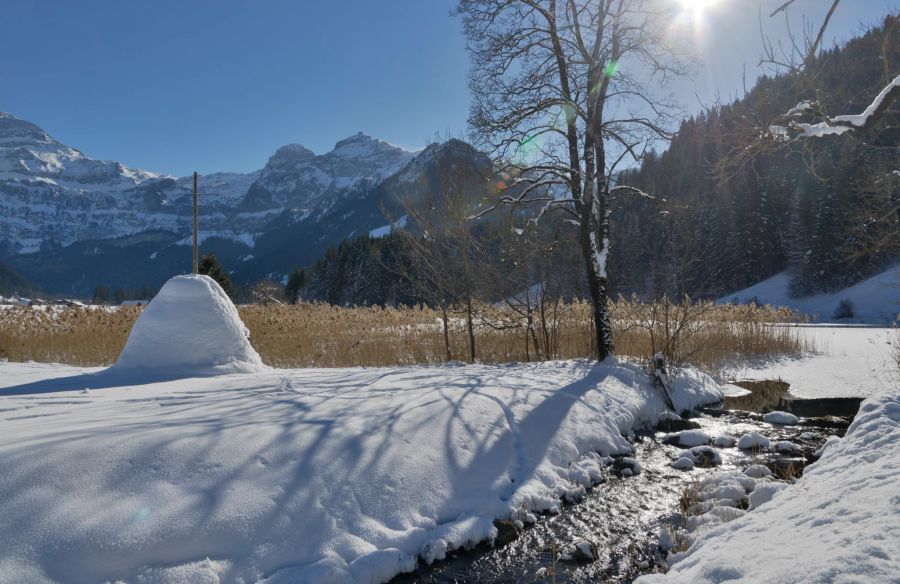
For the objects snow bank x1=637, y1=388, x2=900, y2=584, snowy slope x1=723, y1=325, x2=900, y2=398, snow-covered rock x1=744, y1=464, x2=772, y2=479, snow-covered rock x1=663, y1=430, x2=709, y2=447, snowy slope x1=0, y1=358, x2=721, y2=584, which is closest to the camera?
snow bank x1=637, y1=388, x2=900, y2=584

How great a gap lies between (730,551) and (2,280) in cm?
25095

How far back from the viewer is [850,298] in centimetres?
3772

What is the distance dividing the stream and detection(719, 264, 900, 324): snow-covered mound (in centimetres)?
2635

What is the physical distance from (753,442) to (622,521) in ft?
10.4

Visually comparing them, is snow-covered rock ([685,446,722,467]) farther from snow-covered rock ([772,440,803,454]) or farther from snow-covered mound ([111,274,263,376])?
snow-covered mound ([111,274,263,376])

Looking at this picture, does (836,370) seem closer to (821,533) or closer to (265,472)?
(821,533)

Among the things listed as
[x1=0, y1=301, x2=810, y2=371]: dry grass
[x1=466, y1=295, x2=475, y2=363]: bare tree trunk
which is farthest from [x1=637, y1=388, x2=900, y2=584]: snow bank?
[x1=466, y1=295, x2=475, y2=363]: bare tree trunk

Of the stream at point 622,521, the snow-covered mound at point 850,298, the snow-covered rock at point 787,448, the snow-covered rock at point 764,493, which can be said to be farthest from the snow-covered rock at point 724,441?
the snow-covered mound at point 850,298

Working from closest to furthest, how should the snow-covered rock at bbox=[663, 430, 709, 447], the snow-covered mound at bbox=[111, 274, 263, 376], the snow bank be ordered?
the snow bank
the snow-covered rock at bbox=[663, 430, 709, 447]
the snow-covered mound at bbox=[111, 274, 263, 376]

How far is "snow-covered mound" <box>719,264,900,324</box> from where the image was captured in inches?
1300

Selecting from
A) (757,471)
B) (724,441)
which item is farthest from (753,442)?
(757,471)

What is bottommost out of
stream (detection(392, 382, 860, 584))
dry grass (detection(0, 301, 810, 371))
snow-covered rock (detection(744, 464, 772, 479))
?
stream (detection(392, 382, 860, 584))

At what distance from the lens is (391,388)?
6617 millimetres

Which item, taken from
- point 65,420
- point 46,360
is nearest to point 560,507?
point 65,420
